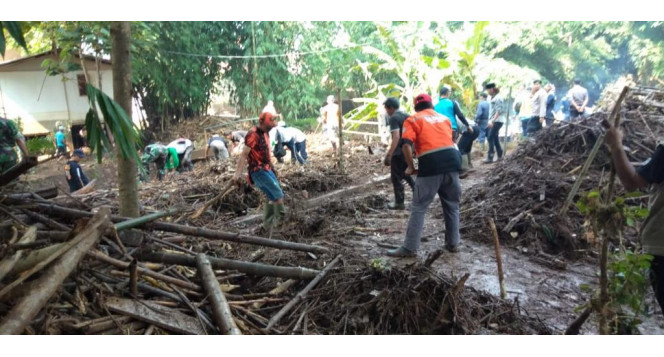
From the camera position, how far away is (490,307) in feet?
10.5

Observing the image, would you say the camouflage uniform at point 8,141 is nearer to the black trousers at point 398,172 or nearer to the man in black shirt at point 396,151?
the man in black shirt at point 396,151

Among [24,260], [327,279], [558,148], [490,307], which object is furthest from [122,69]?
[558,148]

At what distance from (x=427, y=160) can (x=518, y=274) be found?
1357 millimetres

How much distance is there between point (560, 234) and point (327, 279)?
2.70 meters

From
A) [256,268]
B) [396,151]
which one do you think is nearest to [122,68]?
[256,268]

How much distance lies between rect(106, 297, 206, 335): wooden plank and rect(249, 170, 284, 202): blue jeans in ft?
8.50

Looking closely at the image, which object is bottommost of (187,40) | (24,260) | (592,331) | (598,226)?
(592,331)

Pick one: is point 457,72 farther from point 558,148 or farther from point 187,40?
point 187,40

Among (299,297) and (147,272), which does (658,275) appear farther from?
(147,272)

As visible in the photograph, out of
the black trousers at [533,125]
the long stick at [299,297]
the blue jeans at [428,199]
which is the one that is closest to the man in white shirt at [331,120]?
the black trousers at [533,125]

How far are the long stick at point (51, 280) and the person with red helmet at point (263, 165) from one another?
8.10 feet

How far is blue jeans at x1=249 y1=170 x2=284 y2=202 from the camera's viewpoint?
5223 mm

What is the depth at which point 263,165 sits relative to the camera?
17.0ft

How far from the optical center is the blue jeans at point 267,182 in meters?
5.22
